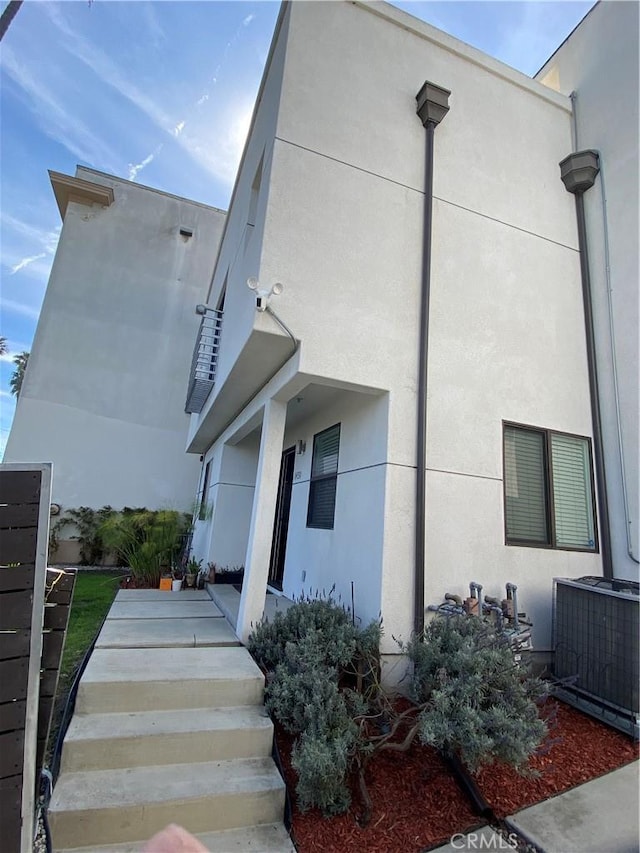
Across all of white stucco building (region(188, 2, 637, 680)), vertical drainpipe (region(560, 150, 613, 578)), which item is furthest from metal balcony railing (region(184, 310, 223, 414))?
vertical drainpipe (region(560, 150, 613, 578))

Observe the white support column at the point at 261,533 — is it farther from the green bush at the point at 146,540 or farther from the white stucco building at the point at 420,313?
the green bush at the point at 146,540

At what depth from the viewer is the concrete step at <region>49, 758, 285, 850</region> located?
8.05 ft

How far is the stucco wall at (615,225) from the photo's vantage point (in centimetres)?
496

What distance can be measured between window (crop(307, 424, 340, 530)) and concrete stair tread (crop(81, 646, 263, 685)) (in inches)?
77.3

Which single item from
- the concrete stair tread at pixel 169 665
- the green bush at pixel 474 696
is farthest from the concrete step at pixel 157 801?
the green bush at pixel 474 696

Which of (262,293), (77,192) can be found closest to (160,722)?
(262,293)

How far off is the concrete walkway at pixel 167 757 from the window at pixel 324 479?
2.11 meters

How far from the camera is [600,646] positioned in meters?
3.81

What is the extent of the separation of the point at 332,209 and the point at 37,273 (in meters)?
13.7

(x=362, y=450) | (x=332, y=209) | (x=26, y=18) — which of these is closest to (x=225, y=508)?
(x=362, y=450)

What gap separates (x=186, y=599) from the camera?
21.4 ft

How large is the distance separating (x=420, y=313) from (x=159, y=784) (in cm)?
456

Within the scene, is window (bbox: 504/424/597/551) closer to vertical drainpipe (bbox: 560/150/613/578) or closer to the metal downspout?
vertical drainpipe (bbox: 560/150/613/578)

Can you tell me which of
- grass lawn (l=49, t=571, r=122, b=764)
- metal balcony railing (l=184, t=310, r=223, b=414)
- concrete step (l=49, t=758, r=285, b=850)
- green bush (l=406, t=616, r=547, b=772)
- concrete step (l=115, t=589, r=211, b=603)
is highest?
metal balcony railing (l=184, t=310, r=223, b=414)
